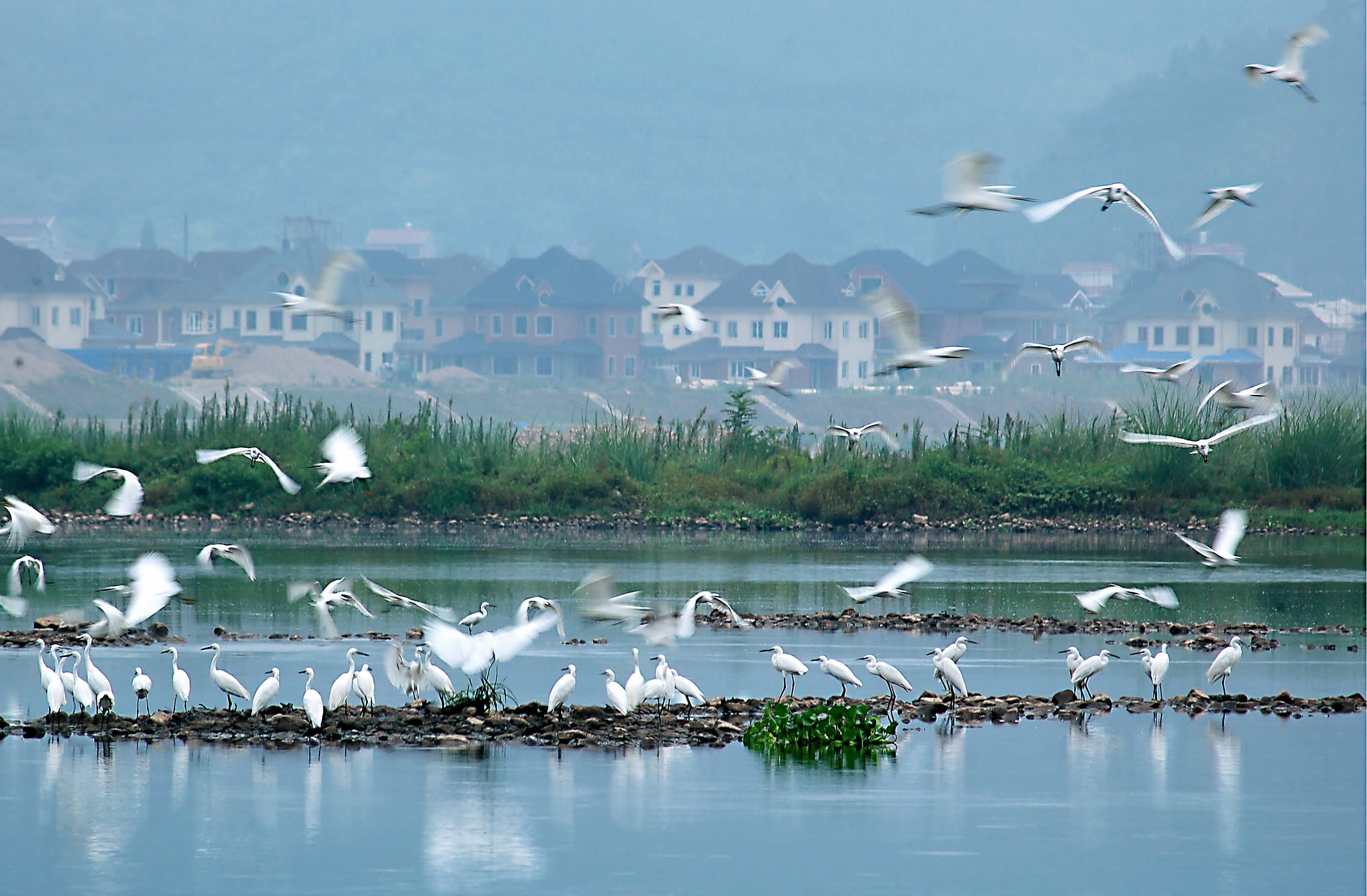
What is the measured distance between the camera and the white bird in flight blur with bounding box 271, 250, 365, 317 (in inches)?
797

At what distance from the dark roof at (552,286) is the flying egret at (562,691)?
366 feet

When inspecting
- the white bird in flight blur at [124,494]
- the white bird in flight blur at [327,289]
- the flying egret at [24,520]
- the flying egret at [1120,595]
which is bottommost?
the flying egret at [1120,595]

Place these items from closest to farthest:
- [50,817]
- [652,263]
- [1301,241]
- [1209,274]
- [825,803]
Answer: [50,817]
[825,803]
[1209,274]
[652,263]
[1301,241]

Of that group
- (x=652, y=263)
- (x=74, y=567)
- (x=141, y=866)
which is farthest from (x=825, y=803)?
(x=652, y=263)

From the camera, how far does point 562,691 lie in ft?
48.8

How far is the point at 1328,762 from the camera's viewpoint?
14.1 metres

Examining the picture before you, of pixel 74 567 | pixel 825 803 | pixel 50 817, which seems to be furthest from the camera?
pixel 74 567

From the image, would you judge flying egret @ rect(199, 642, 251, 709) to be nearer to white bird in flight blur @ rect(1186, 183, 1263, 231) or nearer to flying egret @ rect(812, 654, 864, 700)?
flying egret @ rect(812, 654, 864, 700)

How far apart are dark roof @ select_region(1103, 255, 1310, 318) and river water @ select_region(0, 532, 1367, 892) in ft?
→ 338

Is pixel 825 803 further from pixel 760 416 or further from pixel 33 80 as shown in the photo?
pixel 33 80

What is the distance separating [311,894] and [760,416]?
282 feet

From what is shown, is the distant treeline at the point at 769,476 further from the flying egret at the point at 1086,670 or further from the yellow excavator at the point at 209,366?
the yellow excavator at the point at 209,366

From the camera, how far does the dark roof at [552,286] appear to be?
127 m

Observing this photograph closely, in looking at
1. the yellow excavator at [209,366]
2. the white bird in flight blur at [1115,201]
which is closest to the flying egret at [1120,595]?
the white bird in flight blur at [1115,201]
